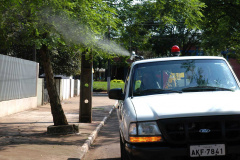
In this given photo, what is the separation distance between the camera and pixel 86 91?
1458 centimetres

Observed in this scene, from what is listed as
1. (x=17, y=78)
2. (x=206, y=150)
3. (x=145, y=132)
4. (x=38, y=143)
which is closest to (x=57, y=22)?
(x=38, y=143)

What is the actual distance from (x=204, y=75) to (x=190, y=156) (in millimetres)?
1757

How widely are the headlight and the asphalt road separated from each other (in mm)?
3480

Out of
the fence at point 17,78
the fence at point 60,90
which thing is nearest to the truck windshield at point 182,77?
the fence at point 17,78

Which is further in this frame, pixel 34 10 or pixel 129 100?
pixel 34 10

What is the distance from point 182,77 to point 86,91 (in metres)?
9.12

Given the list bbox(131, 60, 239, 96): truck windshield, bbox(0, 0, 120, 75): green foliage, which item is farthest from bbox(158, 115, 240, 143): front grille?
bbox(0, 0, 120, 75): green foliage

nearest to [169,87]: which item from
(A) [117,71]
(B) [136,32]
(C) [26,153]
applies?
(C) [26,153]

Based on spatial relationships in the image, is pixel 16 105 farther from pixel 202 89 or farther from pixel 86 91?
pixel 202 89

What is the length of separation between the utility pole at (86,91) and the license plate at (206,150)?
10310 mm

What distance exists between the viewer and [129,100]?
546cm

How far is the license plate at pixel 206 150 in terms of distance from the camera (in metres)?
4.31

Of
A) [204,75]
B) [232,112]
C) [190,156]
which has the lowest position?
[190,156]

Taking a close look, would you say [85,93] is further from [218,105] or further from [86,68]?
[218,105]
